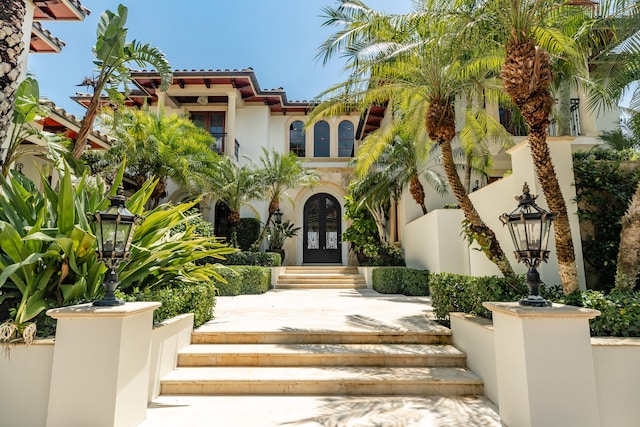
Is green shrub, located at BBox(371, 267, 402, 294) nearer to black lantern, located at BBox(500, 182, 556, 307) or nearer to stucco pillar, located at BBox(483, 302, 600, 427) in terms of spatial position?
black lantern, located at BBox(500, 182, 556, 307)

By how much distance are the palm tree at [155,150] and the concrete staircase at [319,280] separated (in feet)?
17.2

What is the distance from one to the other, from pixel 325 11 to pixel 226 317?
6242mm

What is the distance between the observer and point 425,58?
21.5 feet

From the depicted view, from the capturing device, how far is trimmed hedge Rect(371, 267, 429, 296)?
35.5ft

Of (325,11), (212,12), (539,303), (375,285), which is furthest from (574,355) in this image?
(212,12)

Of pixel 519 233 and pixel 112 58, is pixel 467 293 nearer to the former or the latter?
pixel 519 233

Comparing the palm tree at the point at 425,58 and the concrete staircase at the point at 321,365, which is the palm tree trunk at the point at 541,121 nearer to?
the palm tree at the point at 425,58

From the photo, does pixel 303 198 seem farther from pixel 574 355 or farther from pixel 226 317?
pixel 574 355

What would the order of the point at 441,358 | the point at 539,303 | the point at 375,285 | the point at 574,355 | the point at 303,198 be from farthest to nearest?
1. the point at 303,198
2. the point at 375,285
3. the point at 441,358
4. the point at 539,303
5. the point at 574,355

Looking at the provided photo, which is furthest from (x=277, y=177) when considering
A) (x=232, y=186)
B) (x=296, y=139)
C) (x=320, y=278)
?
(x=296, y=139)

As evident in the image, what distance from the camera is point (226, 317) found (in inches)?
264

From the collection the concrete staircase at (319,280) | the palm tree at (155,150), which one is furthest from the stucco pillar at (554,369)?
the palm tree at (155,150)

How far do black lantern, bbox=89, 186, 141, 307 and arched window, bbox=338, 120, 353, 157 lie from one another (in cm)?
1718

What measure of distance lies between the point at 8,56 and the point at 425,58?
20.8 ft
